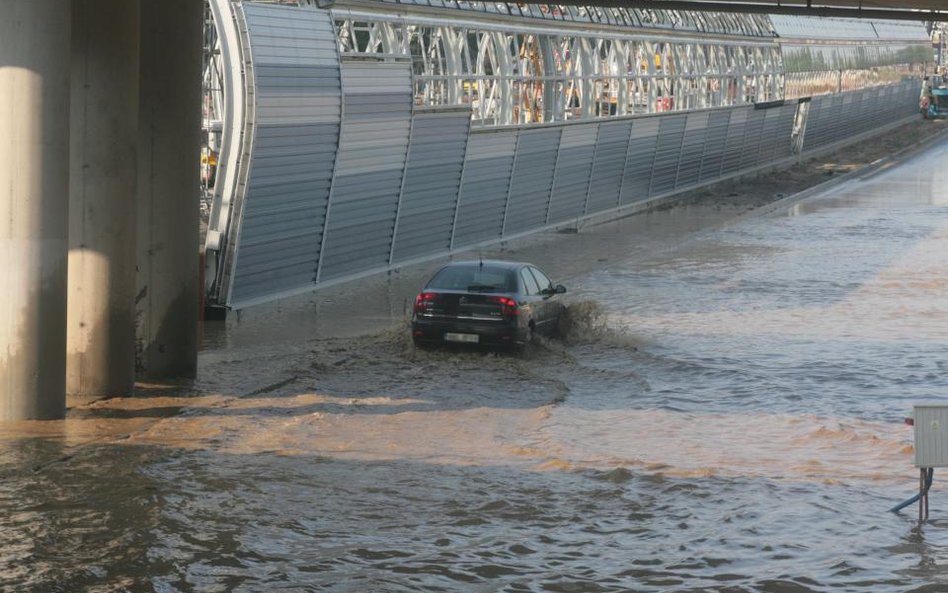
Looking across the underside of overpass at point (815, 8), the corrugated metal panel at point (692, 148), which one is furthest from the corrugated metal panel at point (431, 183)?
the corrugated metal panel at point (692, 148)

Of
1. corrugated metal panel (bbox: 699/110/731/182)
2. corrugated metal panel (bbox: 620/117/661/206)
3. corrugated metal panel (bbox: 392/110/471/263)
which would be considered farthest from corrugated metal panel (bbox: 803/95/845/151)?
corrugated metal panel (bbox: 392/110/471/263)

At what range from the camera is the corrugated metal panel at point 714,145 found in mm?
53812

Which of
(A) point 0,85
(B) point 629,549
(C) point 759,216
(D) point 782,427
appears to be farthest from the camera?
(C) point 759,216

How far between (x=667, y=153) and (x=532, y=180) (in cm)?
1282

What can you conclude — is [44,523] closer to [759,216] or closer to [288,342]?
[288,342]

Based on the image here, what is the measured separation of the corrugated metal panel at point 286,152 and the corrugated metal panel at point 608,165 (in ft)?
54.1

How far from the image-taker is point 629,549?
12258 millimetres

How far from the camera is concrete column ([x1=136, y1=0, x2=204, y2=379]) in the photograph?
61.6ft

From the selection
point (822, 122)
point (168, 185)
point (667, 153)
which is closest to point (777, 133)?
point (822, 122)

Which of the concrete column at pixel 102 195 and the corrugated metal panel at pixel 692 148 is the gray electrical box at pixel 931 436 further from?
the corrugated metal panel at pixel 692 148

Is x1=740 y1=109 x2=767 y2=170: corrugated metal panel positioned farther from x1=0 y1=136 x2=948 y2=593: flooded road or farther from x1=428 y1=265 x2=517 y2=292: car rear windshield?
x1=428 y1=265 x2=517 y2=292: car rear windshield

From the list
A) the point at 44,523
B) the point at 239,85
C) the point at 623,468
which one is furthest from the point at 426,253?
the point at 44,523

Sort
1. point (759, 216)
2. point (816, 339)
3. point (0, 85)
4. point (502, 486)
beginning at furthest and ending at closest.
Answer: point (759, 216) → point (816, 339) → point (0, 85) → point (502, 486)

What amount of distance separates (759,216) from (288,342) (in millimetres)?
27357
